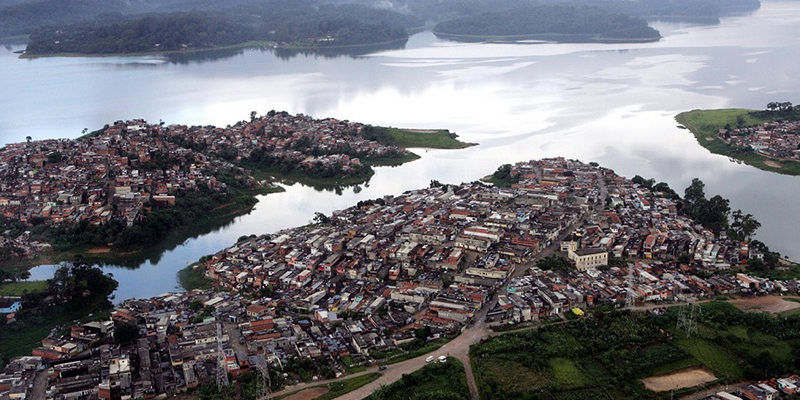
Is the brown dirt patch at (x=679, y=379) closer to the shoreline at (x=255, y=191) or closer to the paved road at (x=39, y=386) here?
the paved road at (x=39, y=386)

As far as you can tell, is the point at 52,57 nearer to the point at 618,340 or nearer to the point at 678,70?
the point at 678,70

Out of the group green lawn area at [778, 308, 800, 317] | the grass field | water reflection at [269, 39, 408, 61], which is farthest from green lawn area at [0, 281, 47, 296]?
water reflection at [269, 39, 408, 61]

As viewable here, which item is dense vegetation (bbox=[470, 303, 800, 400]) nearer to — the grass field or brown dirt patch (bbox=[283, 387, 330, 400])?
the grass field

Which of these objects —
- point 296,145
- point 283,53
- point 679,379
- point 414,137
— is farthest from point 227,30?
point 679,379

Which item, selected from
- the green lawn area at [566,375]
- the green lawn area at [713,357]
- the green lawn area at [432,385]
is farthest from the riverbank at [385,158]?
A: the green lawn area at [713,357]

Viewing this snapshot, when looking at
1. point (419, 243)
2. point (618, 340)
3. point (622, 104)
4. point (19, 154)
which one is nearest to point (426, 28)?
point (622, 104)

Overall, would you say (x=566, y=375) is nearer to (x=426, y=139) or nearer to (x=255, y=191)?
(x=255, y=191)
